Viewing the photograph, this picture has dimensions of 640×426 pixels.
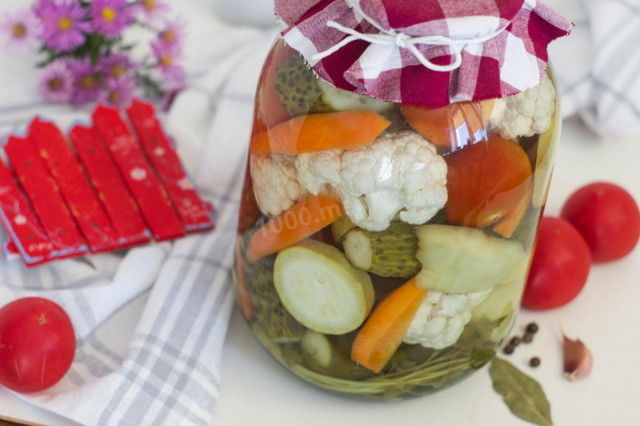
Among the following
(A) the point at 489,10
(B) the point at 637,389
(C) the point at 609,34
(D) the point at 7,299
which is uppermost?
(A) the point at 489,10

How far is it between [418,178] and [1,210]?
0.57 metres

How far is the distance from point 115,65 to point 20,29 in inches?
5.8

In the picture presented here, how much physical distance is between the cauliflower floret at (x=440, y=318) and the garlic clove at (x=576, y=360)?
20 centimetres

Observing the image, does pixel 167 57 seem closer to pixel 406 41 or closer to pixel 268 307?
pixel 268 307

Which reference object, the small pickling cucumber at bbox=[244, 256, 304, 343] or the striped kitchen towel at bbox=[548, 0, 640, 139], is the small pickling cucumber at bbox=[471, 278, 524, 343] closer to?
the small pickling cucumber at bbox=[244, 256, 304, 343]

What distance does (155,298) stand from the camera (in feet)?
3.14

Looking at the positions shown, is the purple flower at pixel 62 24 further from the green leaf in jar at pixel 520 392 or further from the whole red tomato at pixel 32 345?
the green leaf in jar at pixel 520 392

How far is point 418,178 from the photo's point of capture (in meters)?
0.69

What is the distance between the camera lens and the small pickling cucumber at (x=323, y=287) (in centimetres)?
74

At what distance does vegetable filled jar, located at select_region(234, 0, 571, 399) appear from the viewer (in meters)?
0.66

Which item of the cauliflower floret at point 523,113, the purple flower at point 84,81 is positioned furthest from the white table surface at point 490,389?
the purple flower at point 84,81

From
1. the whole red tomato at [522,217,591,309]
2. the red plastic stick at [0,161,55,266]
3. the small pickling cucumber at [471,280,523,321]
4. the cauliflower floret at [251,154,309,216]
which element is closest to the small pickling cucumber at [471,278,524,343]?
the small pickling cucumber at [471,280,523,321]

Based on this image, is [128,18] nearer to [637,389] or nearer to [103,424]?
Answer: [103,424]

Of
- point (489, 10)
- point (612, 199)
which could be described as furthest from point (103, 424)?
point (612, 199)
